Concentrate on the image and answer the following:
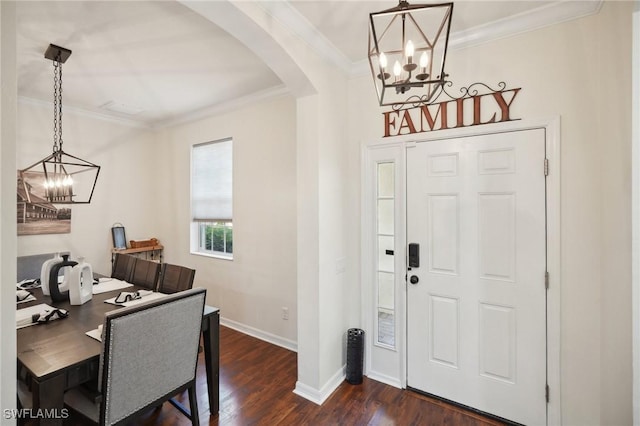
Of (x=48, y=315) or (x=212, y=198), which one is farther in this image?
(x=212, y=198)

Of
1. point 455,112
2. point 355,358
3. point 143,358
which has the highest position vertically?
point 455,112

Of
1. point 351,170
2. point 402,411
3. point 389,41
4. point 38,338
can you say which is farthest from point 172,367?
point 389,41

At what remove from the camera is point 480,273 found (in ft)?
7.03

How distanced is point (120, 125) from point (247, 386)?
3.85 m

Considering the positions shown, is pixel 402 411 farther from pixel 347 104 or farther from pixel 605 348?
pixel 347 104

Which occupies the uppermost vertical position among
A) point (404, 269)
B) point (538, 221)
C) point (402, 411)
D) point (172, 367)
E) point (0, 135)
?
point (0, 135)

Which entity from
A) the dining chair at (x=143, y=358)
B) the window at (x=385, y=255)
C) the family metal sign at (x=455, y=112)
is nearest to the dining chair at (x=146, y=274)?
the dining chair at (x=143, y=358)

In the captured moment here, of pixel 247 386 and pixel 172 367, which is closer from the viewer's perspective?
pixel 172 367

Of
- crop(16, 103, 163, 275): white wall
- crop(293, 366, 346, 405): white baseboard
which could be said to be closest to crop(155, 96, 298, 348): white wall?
crop(293, 366, 346, 405): white baseboard

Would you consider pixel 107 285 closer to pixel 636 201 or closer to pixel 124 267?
pixel 124 267

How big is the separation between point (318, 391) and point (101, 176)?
12.6 ft

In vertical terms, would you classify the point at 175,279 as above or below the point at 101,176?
below

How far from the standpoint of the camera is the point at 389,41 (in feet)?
7.38

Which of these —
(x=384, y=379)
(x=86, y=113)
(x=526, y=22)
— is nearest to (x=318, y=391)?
(x=384, y=379)
